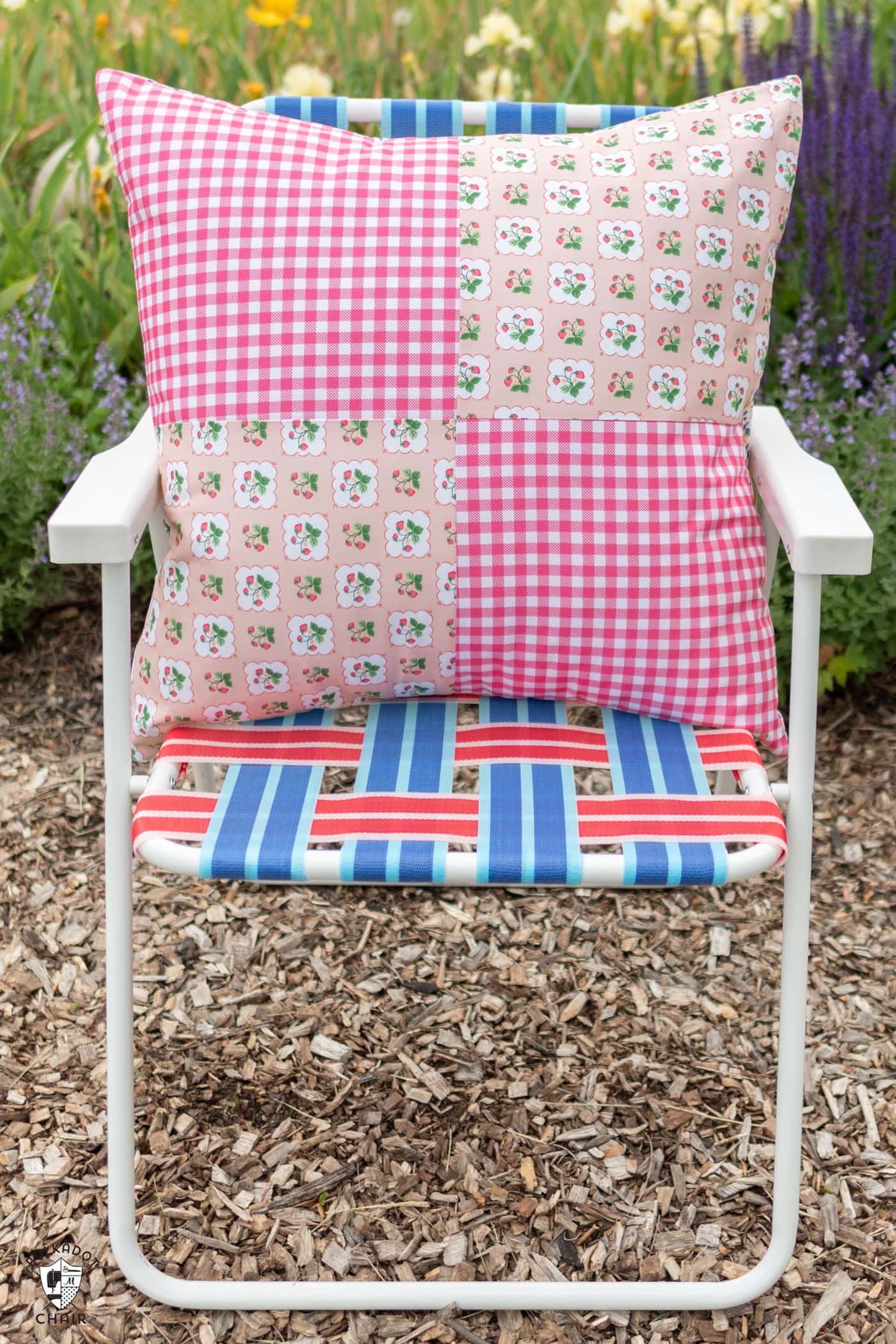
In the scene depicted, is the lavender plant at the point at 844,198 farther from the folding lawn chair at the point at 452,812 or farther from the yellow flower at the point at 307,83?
the folding lawn chair at the point at 452,812

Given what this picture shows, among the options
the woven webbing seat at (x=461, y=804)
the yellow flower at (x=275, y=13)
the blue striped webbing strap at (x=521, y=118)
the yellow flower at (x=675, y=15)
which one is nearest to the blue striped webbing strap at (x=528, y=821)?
the woven webbing seat at (x=461, y=804)

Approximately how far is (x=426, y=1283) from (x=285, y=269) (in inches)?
41.3

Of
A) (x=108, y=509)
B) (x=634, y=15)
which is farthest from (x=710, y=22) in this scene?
(x=108, y=509)

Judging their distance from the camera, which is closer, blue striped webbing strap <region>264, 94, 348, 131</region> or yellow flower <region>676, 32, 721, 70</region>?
blue striped webbing strap <region>264, 94, 348, 131</region>

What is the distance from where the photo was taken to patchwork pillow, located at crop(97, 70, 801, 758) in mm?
1525

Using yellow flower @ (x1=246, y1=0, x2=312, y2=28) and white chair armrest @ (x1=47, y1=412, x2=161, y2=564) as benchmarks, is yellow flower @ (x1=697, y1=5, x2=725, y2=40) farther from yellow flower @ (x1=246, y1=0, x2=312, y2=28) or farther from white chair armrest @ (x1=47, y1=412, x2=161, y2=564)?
white chair armrest @ (x1=47, y1=412, x2=161, y2=564)

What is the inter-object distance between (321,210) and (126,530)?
40cm

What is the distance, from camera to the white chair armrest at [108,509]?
1.41 metres

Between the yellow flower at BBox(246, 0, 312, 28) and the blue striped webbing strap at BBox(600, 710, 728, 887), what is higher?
the yellow flower at BBox(246, 0, 312, 28)

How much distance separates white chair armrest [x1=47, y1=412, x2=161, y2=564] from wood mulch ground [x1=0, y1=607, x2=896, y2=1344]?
0.76 m

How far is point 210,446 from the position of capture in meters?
1.54

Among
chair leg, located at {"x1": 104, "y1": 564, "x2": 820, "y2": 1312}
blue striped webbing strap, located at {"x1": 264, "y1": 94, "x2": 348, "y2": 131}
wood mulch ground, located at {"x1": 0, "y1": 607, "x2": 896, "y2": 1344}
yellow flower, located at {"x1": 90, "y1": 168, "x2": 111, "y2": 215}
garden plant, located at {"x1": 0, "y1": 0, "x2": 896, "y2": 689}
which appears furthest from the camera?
yellow flower, located at {"x1": 90, "y1": 168, "x2": 111, "y2": 215}

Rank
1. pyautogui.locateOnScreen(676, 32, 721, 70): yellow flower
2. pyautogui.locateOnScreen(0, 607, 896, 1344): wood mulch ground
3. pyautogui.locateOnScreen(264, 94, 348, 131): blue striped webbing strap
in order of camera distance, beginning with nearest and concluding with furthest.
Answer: pyautogui.locateOnScreen(0, 607, 896, 1344): wood mulch ground → pyautogui.locateOnScreen(264, 94, 348, 131): blue striped webbing strap → pyautogui.locateOnScreen(676, 32, 721, 70): yellow flower

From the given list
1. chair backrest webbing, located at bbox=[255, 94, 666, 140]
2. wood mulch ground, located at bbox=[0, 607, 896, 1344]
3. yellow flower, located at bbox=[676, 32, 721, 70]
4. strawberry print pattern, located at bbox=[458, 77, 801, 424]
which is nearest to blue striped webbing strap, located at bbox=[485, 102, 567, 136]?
chair backrest webbing, located at bbox=[255, 94, 666, 140]
